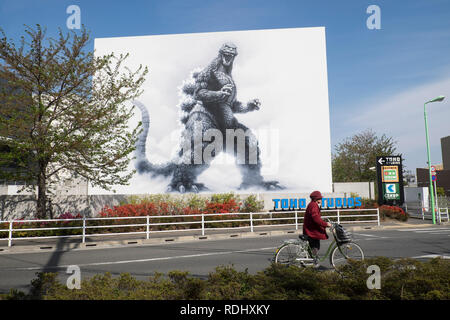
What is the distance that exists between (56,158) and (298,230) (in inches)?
476

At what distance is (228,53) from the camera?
28609 millimetres

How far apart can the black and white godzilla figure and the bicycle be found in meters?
19.5

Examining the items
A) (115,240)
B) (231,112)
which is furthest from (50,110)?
(231,112)

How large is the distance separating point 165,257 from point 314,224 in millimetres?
4833

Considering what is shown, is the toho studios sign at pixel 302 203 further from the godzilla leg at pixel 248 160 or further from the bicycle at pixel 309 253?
the bicycle at pixel 309 253

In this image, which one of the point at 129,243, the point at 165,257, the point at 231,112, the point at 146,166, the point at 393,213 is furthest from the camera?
the point at 231,112

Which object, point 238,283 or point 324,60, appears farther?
point 324,60

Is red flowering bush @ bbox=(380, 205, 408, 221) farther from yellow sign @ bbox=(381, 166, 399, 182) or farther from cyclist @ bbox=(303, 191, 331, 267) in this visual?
cyclist @ bbox=(303, 191, 331, 267)

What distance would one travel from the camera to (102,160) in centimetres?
1557

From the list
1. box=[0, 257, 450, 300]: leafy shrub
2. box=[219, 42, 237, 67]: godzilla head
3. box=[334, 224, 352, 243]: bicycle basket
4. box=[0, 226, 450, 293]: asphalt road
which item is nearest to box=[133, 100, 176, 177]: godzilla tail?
box=[219, 42, 237, 67]: godzilla head

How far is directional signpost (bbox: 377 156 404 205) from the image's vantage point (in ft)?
72.7

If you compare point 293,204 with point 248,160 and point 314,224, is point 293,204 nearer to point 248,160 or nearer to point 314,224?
point 248,160
